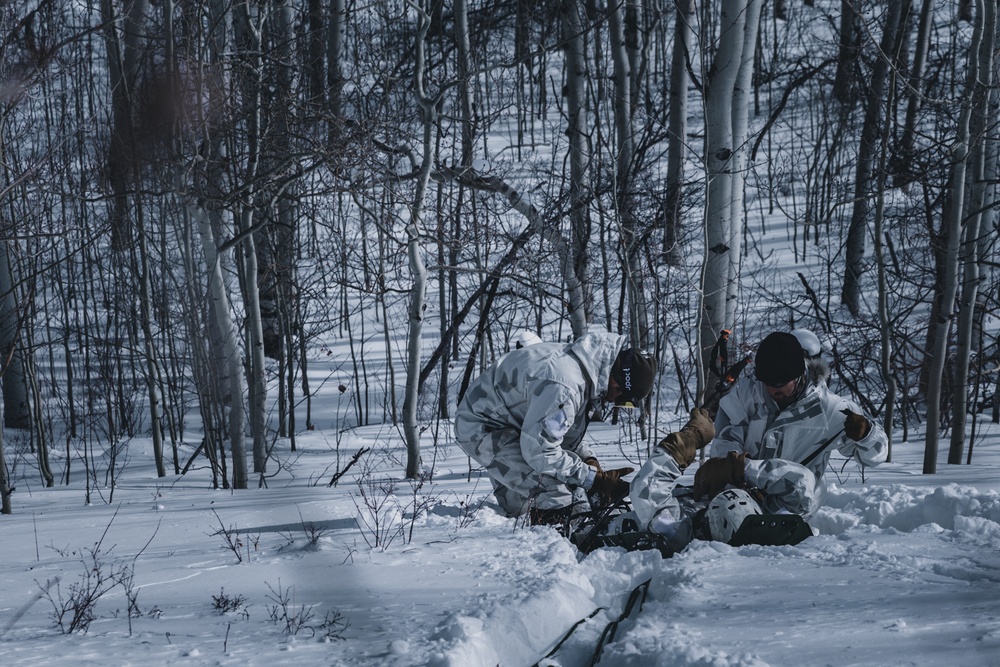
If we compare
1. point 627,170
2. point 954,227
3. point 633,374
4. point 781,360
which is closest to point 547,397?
point 633,374

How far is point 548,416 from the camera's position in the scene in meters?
4.40

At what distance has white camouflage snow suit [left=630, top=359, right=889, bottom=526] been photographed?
4129 millimetres

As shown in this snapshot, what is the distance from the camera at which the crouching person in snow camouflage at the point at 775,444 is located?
414 centimetres

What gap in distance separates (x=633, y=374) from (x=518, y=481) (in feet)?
3.07

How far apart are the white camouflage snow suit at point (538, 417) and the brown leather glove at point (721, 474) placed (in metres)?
0.63

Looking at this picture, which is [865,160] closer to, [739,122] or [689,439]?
[739,122]

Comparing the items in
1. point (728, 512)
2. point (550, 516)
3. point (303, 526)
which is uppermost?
point (728, 512)

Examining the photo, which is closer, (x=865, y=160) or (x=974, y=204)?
(x=974, y=204)

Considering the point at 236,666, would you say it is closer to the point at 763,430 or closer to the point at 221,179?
the point at 763,430

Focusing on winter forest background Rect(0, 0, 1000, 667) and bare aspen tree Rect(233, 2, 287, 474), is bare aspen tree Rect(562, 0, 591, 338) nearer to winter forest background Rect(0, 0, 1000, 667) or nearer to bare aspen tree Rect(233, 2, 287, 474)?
winter forest background Rect(0, 0, 1000, 667)

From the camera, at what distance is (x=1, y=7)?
5492mm

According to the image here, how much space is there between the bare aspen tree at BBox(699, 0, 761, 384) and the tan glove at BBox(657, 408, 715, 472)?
2.11m

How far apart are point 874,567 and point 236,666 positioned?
2.33 meters

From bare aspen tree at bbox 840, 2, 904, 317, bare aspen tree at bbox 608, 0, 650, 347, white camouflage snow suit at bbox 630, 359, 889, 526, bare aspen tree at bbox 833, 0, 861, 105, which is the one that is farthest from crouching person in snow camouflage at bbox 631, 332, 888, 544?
bare aspen tree at bbox 833, 0, 861, 105
